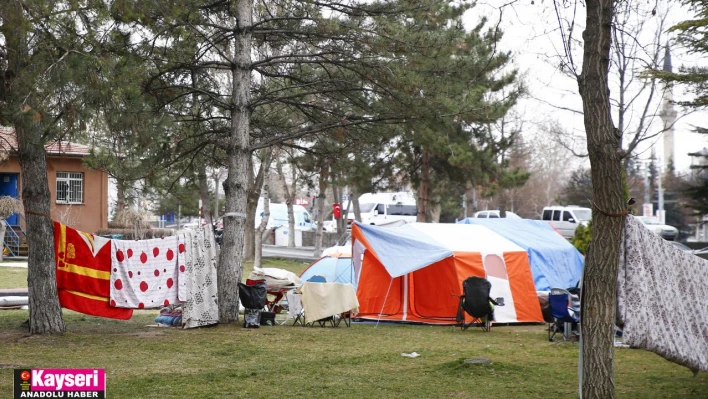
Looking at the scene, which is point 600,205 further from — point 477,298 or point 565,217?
point 565,217

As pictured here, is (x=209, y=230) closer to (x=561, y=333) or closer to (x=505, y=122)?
(x=561, y=333)

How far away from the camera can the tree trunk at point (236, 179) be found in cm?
1398

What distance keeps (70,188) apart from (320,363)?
23.4 m

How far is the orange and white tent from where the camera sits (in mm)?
15195

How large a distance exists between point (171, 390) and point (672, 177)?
5519 centimetres

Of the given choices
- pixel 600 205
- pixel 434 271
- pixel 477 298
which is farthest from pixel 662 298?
pixel 434 271

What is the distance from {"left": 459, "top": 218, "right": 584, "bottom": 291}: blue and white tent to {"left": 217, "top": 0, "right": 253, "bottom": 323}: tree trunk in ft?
19.4

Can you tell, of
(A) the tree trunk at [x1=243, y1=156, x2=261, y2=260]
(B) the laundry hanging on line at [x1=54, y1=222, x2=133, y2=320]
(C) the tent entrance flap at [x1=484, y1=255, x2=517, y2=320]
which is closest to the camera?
(B) the laundry hanging on line at [x1=54, y1=222, x2=133, y2=320]

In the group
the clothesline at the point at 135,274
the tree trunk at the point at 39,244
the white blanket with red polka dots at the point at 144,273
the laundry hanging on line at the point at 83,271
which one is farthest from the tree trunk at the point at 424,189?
the tree trunk at the point at 39,244

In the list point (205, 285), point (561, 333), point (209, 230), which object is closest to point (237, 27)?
point (209, 230)

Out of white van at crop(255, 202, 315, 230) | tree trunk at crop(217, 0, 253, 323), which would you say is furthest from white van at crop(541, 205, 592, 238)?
→ tree trunk at crop(217, 0, 253, 323)

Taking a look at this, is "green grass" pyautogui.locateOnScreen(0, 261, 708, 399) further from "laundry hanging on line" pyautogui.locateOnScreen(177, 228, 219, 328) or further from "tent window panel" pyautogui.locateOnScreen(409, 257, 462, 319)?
"tent window panel" pyautogui.locateOnScreen(409, 257, 462, 319)

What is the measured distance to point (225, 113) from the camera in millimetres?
16156

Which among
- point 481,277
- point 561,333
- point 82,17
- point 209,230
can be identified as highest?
point 82,17
